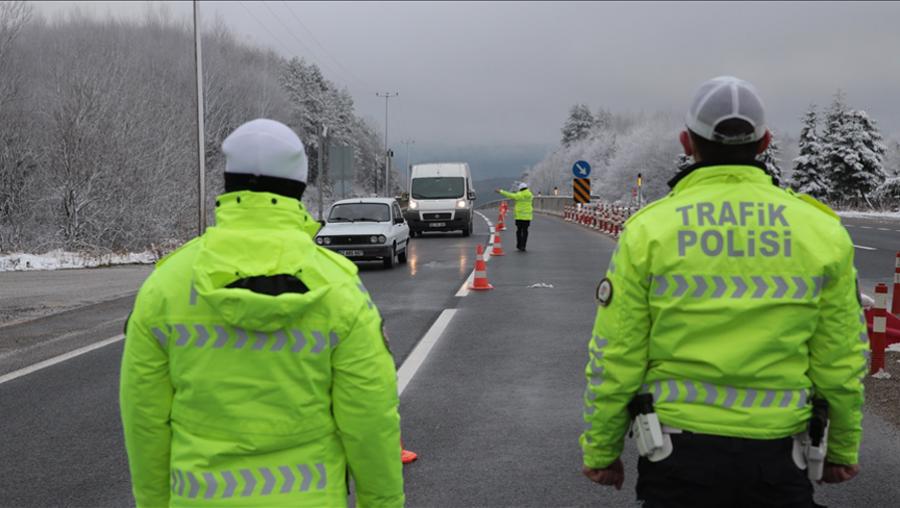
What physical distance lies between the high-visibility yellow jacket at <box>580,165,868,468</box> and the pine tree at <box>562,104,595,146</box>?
6385 inches

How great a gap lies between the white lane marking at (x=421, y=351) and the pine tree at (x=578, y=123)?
153 metres

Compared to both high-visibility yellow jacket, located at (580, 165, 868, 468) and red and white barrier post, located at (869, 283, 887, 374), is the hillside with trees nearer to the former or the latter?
red and white barrier post, located at (869, 283, 887, 374)

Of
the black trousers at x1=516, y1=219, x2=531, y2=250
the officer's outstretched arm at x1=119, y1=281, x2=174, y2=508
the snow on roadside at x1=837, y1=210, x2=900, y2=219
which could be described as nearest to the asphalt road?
the officer's outstretched arm at x1=119, y1=281, x2=174, y2=508

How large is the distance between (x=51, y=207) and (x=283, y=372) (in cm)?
2856

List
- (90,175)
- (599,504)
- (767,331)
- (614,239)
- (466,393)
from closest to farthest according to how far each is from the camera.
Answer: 1. (767,331)
2. (599,504)
3. (466,393)
4. (90,175)
5. (614,239)

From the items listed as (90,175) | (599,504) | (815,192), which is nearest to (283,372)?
(599,504)

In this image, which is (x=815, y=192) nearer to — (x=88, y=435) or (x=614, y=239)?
(x=614, y=239)

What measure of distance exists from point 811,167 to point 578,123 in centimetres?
9863

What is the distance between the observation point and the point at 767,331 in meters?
2.42

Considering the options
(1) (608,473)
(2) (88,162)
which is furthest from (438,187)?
(1) (608,473)

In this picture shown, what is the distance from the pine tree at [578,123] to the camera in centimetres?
16275

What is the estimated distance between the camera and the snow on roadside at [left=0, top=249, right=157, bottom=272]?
20406 millimetres

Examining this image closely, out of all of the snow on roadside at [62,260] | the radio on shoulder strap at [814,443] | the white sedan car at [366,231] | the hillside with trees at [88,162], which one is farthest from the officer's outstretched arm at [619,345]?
the hillside with trees at [88,162]

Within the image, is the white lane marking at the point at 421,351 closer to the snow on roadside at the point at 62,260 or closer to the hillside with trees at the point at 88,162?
the snow on roadside at the point at 62,260
